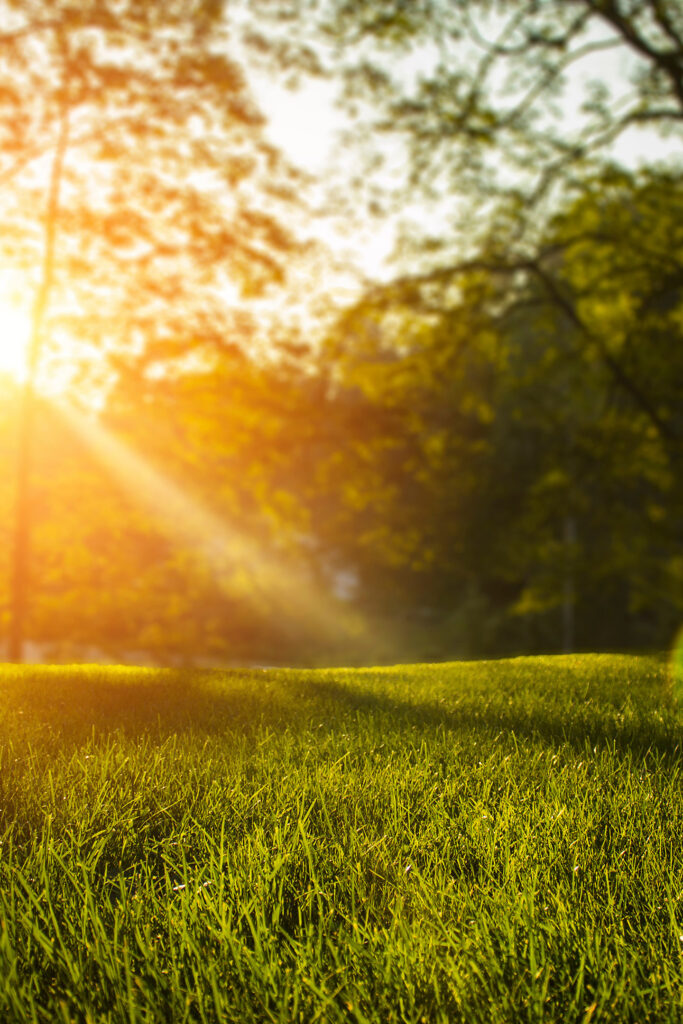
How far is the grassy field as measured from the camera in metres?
1.84

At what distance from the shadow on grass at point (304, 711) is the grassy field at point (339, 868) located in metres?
0.04

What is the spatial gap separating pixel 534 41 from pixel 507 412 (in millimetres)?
13666

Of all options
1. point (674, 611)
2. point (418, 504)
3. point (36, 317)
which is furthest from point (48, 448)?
point (674, 611)

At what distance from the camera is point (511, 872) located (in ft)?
7.74

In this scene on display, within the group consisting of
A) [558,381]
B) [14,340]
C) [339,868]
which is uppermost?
[558,381]

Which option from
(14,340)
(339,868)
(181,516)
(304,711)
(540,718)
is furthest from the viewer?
(181,516)

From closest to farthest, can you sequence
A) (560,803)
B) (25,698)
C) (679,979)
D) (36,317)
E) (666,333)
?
(679,979) < (560,803) < (25,698) < (36,317) < (666,333)

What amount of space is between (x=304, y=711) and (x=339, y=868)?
2223 mm

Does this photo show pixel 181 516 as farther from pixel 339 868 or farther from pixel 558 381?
pixel 339 868

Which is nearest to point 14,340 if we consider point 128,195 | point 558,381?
point 128,195

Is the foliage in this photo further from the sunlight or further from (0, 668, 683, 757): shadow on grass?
(0, 668, 683, 757): shadow on grass

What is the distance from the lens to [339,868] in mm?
2439

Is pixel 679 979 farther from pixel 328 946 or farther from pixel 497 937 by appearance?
pixel 328 946

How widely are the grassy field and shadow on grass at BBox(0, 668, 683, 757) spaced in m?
0.04
